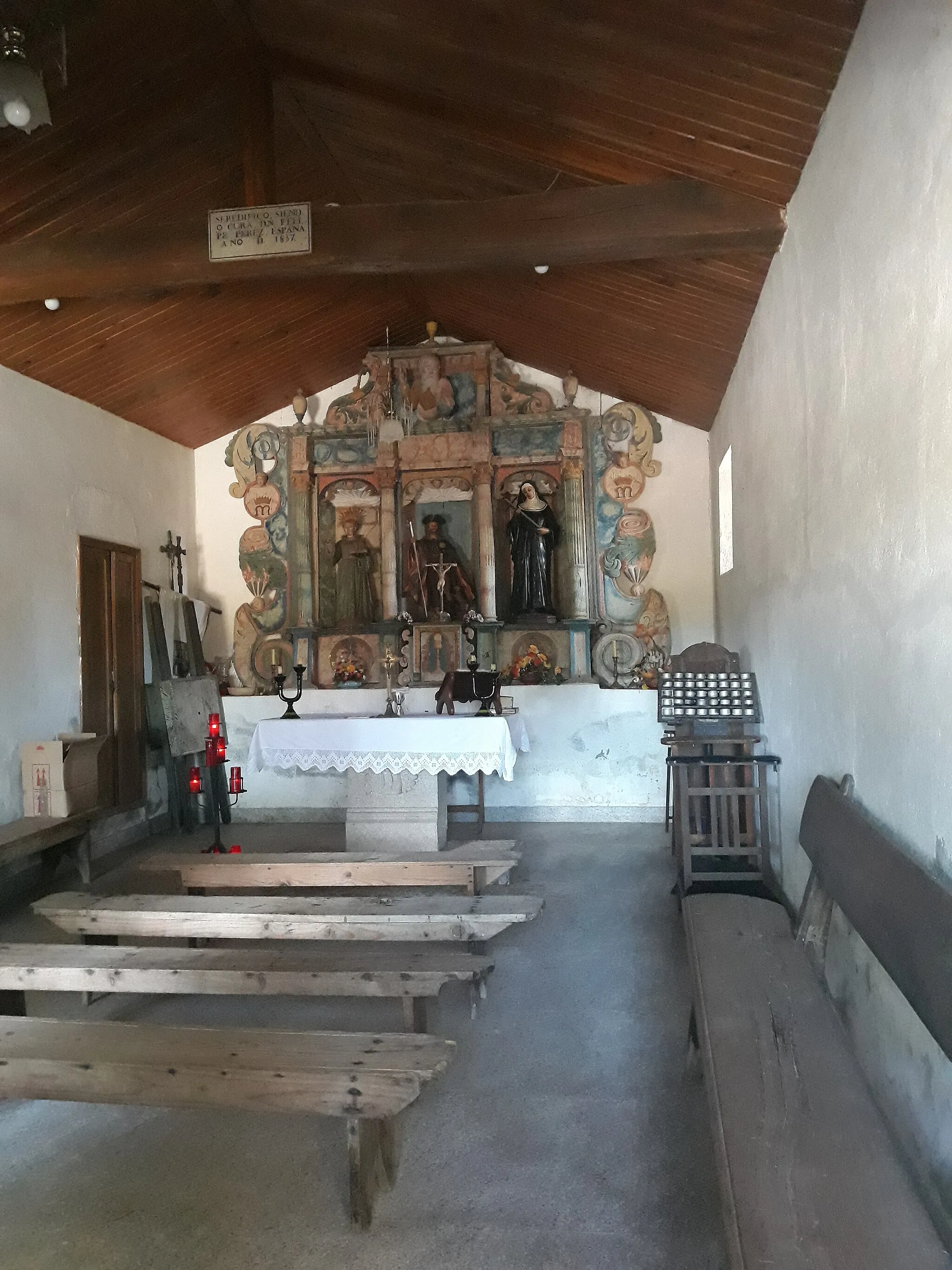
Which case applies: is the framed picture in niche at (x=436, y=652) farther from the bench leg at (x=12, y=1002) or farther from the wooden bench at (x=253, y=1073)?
the wooden bench at (x=253, y=1073)

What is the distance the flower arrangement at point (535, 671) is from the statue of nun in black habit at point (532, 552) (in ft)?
1.36

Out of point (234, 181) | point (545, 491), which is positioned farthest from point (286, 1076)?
point (545, 491)

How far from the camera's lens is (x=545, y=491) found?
7922 millimetres

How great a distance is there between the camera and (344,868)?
13.4ft

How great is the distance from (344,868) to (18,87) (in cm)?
345

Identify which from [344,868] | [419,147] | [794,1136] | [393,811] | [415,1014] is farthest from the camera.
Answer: [393,811]

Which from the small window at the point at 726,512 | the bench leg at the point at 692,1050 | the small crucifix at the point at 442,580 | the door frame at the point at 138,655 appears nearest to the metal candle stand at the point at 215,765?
the door frame at the point at 138,655

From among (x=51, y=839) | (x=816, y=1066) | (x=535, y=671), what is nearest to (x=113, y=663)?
(x=51, y=839)

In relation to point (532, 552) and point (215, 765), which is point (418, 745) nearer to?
point (215, 765)

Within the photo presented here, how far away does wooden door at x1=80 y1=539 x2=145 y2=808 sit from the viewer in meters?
6.39

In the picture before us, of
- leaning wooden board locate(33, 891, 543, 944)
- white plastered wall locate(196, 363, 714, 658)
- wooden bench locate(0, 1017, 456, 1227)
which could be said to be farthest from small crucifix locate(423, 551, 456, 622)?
wooden bench locate(0, 1017, 456, 1227)

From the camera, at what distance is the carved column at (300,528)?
797 centimetres

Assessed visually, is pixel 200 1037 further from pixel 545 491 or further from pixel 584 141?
pixel 545 491

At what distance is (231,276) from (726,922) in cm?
410
